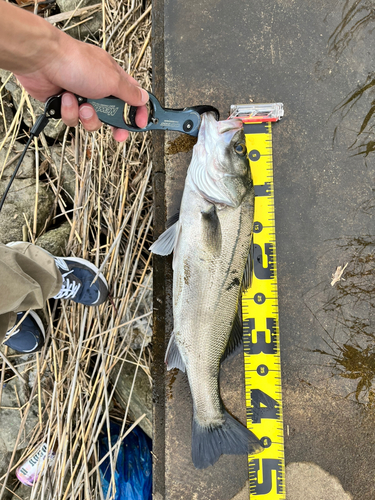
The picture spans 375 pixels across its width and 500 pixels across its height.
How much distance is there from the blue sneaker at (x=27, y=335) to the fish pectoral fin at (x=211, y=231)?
73.8 inches

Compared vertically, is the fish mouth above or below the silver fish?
above

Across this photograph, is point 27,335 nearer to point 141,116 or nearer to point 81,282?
point 81,282

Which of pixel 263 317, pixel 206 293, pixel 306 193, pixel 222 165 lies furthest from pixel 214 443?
pixel 306 193

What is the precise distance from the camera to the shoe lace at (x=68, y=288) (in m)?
2.89

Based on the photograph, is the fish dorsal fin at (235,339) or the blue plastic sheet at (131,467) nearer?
the fish dorsal fin at (235,339)

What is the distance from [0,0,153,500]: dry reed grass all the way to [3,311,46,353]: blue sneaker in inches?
4.3

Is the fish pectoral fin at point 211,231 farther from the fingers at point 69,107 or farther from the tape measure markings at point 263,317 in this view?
the fingers at point 69,107

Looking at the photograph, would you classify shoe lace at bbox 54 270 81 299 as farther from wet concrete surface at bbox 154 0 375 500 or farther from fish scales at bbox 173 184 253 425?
fish scales at bbox 173 184 253 425

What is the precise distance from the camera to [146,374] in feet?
10.5

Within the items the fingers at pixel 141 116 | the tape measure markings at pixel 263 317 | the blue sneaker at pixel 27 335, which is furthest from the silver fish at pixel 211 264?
the blue sneaker at pixel 27 335

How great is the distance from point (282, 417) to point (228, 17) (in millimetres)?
3475

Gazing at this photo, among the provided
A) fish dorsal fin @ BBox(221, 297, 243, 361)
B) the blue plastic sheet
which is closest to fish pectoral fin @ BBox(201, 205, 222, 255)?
fish dorsal fin @ BBox(221, 297, 243, 361)

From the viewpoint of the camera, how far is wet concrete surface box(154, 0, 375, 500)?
2.78 meters

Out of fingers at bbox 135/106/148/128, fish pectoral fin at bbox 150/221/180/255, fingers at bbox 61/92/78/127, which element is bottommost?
fish pectoral fin at bbox 150/221/180/255
